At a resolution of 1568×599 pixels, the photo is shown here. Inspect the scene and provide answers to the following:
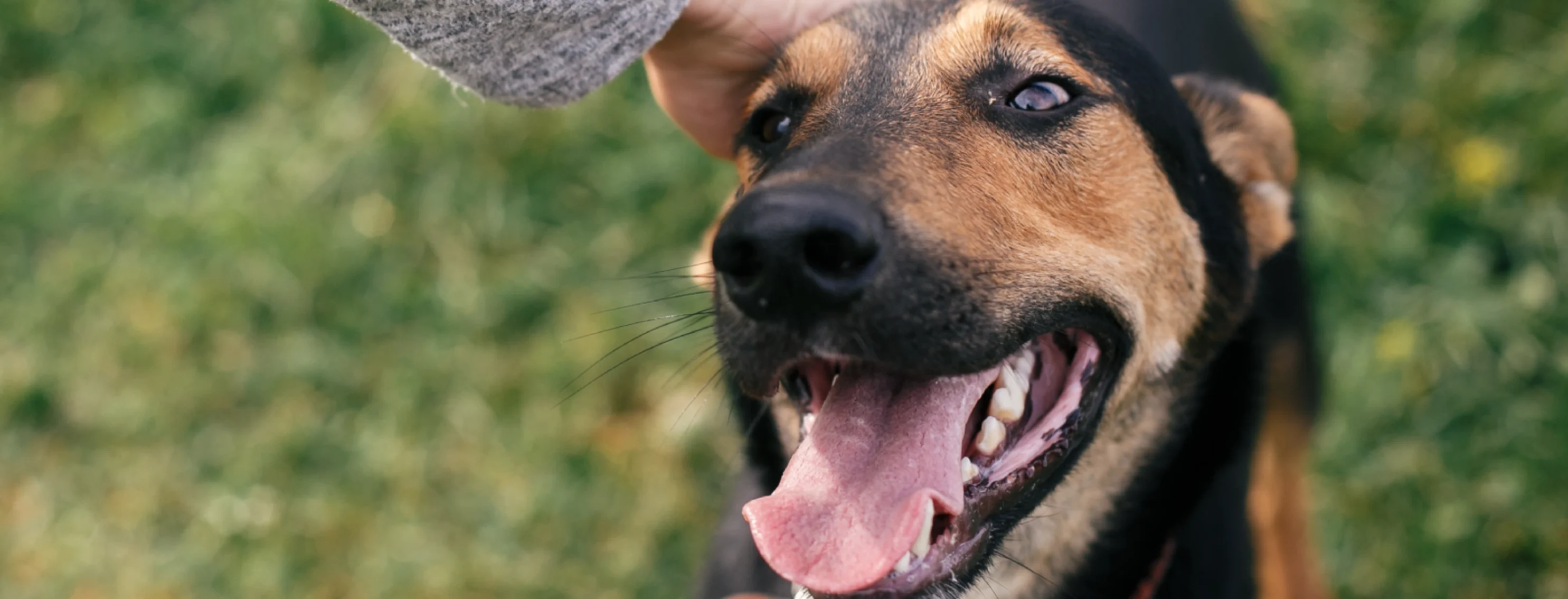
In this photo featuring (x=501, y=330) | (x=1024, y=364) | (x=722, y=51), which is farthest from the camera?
(x=501, y=330)

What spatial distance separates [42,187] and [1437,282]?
5304 mm

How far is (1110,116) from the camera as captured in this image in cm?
220

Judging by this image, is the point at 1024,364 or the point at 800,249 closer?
the point at 800,249

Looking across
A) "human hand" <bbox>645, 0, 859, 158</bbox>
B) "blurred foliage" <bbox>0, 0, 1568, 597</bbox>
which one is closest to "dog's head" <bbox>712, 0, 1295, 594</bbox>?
"human hand" <bbox>645, 0, 859, 158</bbox>

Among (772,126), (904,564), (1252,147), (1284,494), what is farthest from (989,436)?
(1284,494)

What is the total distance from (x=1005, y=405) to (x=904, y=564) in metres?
0.35

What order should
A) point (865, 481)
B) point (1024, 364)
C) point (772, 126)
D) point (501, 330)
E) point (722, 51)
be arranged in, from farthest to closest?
point (501, 330) → point (722, 51) → point (772, 126) → point (1024, 364) → point (865, 481)

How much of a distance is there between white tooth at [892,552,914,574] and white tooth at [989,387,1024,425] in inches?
12.3

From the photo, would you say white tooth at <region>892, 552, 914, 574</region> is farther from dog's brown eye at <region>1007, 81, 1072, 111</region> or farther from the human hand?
the human hand

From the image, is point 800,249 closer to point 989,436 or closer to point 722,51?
point 989,436

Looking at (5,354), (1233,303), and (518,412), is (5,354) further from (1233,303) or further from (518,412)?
(1233,303)

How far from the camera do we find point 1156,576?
2592 millimetres

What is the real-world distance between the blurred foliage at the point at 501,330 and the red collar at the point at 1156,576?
3.77 feet

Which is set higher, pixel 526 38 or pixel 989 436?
pixel 526 38
